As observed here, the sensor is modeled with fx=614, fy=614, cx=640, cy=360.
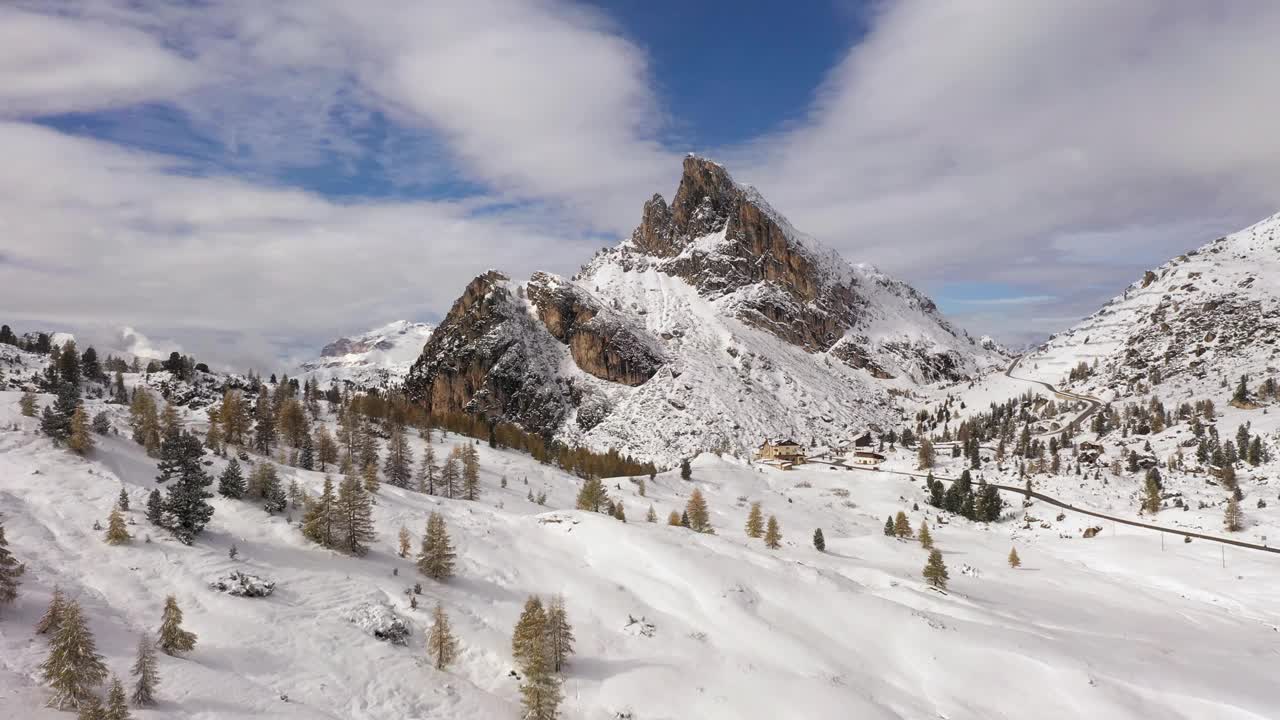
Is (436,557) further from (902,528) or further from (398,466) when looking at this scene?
(902,528)

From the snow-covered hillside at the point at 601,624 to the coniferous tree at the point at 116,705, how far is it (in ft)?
3.22

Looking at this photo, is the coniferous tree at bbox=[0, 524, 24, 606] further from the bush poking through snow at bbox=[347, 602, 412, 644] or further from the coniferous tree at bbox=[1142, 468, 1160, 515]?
the coniferous tree at bbox=[1142, 468, 1160, 515]

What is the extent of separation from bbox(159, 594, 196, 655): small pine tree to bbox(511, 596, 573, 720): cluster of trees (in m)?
14.3

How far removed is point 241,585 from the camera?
3275 cm

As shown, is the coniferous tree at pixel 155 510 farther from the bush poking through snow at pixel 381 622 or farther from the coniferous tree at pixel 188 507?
the bush poking through snow at pixel 381 622

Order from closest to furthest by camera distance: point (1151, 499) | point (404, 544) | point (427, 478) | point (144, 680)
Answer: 1. point (144, 680)
2. point (404, 544)
3. point (427, 478)
4. point (1151, 499)

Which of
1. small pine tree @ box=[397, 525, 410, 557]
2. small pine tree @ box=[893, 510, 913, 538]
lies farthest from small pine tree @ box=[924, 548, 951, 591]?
small pine tree @ box=[397, 525, 410, 557]

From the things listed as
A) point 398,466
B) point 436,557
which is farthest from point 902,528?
point 398,466

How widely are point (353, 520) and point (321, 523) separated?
2.00 meters

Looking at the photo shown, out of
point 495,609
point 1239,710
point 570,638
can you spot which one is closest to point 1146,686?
point 1239,710

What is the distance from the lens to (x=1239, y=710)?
3250 cm

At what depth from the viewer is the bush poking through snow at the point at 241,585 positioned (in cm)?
3238

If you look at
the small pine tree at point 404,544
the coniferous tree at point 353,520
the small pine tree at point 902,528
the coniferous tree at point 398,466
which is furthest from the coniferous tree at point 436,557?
the small pine tree at point 902,528

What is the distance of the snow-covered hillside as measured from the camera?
91.3ft
